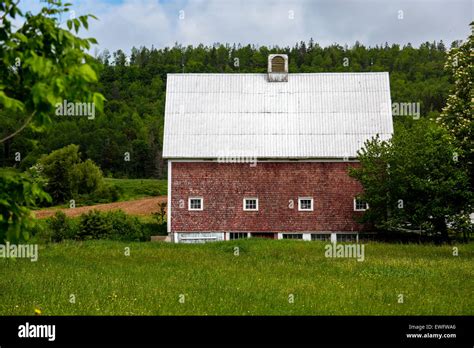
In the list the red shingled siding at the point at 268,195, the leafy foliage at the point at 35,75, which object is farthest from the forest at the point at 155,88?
the leafy foliage at the point at 35,75

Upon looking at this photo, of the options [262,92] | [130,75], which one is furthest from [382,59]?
[262,92]

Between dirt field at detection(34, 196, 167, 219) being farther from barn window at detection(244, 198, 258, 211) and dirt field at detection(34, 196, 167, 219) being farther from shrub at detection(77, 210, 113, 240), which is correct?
barn window at detection(244, 198, 258, 211)

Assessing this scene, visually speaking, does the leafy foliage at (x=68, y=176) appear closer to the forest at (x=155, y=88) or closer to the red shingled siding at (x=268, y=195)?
the forest at (x=155, y=88)

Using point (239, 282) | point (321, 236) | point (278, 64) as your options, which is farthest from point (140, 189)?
point (239, 282)

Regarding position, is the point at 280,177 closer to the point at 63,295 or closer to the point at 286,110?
the point at 286,110

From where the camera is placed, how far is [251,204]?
35.2 meters

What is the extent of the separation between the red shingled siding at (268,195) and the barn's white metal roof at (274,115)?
0.90 meters

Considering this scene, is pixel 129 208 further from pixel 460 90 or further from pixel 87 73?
pixel 87 73

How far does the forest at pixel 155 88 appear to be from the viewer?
83.9 meters

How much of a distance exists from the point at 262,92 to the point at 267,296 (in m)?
24.2

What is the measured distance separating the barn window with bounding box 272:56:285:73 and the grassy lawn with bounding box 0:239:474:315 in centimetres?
1465

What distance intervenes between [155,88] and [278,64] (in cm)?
6950

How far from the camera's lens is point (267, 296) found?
603 inches

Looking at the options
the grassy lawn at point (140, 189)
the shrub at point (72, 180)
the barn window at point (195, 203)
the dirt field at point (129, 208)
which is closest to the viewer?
the barn window at point (195, 203)
